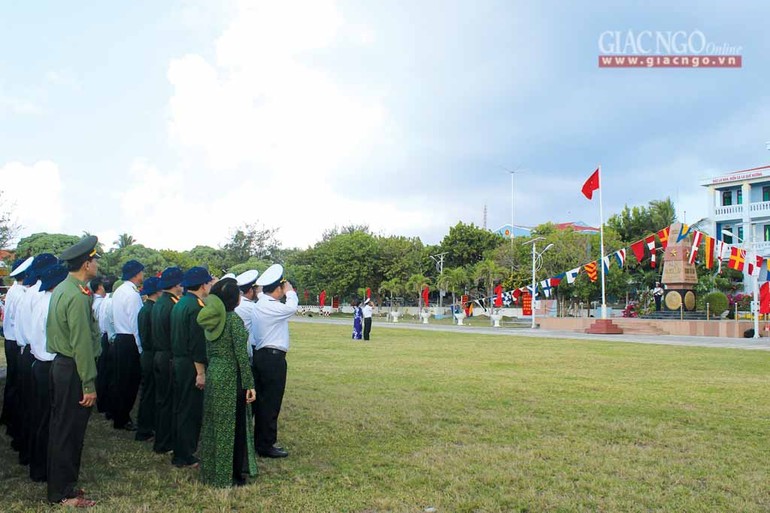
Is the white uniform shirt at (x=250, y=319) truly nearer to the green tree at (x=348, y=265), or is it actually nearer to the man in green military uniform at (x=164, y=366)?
the man in green military uniform at (x=164, y=366)

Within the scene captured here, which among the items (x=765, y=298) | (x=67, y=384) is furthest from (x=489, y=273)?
(x=67, y=384)

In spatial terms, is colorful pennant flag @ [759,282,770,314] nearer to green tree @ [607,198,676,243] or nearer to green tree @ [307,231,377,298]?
green tree @ [607,198,676,243]

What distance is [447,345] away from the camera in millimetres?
20906

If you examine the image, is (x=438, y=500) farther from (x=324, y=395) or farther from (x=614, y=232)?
(x=614, y=232)

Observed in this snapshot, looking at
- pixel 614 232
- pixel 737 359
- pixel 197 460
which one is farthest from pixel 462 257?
pixel 197 460

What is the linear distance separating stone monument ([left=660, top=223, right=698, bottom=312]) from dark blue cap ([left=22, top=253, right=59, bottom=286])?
2847cm

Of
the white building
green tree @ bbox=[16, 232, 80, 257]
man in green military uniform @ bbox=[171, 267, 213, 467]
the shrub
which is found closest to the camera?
man in green military uniform @ bbox=[171, 267, 213, 467]

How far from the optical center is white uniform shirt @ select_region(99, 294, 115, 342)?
8289 millimetres

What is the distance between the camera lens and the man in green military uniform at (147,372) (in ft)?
22.7

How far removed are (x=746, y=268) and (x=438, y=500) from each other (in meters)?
24.2

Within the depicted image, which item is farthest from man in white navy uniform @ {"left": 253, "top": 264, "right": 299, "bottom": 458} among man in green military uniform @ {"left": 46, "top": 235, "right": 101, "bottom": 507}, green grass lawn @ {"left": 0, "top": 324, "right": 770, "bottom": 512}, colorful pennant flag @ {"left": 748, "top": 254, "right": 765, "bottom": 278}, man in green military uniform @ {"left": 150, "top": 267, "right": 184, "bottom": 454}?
colorful pennant flag @ {"left": 748, "top": 254, "right": 765, "bottom": 278}

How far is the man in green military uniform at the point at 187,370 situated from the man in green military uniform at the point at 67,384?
1064 mm

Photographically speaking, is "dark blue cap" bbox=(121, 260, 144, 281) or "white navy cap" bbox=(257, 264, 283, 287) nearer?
"white navy cap" bbox=(257, 264, 283, 287)

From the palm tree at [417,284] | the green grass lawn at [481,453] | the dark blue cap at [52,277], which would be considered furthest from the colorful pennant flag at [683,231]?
the dark blue cap at [52,277]
